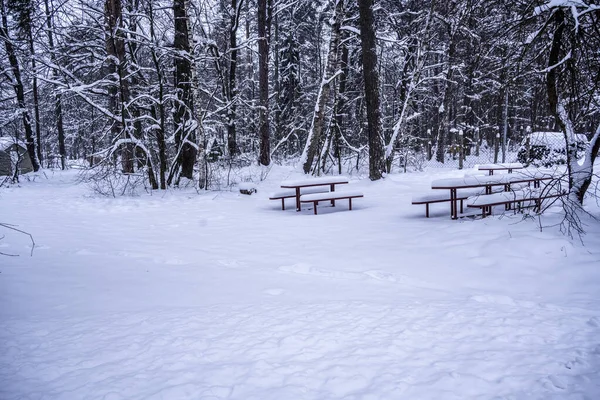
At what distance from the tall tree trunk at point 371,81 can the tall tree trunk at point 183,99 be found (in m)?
5.06

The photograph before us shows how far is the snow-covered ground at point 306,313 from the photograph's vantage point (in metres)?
2.02

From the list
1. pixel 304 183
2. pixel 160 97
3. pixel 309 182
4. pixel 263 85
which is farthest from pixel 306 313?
pixel 263 85

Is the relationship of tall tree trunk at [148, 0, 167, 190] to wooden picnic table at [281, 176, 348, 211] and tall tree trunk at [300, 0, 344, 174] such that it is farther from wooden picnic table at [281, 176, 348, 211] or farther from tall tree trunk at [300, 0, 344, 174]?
tall tree trunk at [300, 0, 344, 174]

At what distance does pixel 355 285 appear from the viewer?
381 cm

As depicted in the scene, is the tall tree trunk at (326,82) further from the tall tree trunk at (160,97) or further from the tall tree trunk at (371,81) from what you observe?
the tall tree trunk at (160,97)

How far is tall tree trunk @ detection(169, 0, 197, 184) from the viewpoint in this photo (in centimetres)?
982

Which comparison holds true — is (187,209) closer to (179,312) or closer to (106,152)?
(106,152)

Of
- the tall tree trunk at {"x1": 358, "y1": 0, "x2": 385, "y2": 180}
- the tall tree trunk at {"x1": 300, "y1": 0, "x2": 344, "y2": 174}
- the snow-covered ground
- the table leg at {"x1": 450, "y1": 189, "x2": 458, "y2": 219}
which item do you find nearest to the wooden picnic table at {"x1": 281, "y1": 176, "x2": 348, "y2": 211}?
the snow-covered ground

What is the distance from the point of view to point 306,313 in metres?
3.03

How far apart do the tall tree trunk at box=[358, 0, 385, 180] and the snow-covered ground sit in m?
5.10

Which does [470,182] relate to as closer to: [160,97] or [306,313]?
[306,313]

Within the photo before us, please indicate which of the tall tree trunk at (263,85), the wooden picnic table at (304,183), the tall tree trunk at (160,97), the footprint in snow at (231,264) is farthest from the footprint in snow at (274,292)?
the tall tree trunk at (263,85)

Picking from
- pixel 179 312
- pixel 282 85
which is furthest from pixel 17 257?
pixel 282 85

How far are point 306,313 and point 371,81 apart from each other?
922 cm
